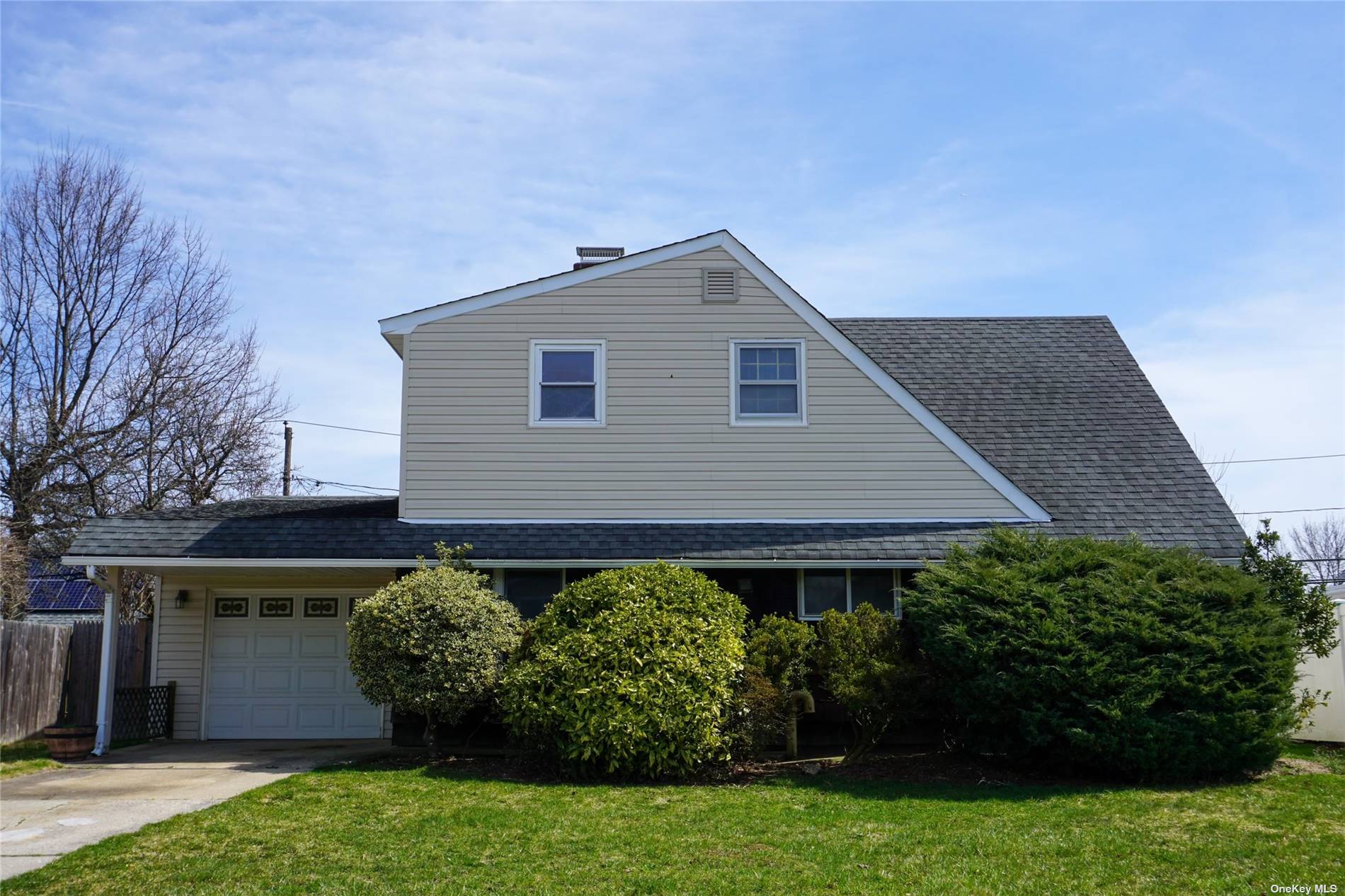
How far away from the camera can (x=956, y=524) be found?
50.6 ft

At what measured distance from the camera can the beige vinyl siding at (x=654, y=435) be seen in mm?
15430

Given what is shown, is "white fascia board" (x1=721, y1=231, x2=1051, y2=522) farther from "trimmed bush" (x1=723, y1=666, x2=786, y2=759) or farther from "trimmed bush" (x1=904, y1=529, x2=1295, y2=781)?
"trimmed bush" (x1=723, y1=666, x2=786, y2=759)

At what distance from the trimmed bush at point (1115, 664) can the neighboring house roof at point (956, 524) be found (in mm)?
2603

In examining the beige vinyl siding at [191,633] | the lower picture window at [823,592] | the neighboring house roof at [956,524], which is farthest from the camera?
the beige vinyl siding at [191,633]

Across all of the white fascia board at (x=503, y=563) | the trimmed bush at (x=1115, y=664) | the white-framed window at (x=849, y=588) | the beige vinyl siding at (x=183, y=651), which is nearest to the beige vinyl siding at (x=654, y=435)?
the white-framed window at (x=849, y=588)

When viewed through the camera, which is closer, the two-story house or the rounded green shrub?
the rounded green shrub

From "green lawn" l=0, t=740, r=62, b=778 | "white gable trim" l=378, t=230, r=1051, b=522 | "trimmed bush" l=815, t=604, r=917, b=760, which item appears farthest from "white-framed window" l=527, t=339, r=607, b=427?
"green lawn" l=0, t=740, r=62, b=778

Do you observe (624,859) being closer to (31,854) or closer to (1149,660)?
(31,854)

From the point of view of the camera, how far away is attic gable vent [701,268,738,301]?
15930 mm

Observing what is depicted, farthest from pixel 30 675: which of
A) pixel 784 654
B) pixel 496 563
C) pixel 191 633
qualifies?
pixel 784 654

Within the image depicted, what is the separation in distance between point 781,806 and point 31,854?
233 inches

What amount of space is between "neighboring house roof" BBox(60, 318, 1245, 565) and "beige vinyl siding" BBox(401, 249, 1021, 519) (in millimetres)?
365

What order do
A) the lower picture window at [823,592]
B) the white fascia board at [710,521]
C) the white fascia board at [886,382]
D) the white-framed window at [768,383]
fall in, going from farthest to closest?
the white-framed window at [768,383]
the white fascia board at [886,382]
the white fascia board at [710,521]
the lower picture window at [823,592]

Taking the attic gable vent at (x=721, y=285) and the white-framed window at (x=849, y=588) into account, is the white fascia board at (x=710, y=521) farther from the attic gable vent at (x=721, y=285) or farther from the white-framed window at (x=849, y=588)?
the attic gable vent at (x=721, y=285)
